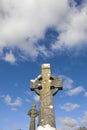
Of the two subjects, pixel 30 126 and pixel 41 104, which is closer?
pixel 41 104

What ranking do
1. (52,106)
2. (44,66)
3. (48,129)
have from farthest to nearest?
(44,66) → (52,106) → (48,129)

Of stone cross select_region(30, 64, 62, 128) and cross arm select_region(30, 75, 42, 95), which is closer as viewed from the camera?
stone cross select_region(30, 64, 62, 128)

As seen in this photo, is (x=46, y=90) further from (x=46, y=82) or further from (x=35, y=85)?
(x=35, y=85)

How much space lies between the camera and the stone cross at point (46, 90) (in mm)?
9242

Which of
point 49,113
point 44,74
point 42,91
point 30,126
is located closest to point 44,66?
point 44,74

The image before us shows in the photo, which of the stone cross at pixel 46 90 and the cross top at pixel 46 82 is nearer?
the stone cross at pixel 46 90

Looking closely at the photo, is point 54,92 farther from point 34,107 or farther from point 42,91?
point 34,107

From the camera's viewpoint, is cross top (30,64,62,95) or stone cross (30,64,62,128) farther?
cross top (30,64,62,95)

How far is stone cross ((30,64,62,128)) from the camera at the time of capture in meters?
9.24

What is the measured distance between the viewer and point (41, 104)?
376 inches

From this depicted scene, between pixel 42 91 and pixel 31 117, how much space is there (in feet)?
42.4

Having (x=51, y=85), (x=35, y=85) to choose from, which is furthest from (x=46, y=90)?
(x=35, y=85)

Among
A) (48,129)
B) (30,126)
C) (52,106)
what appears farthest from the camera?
(30,126)

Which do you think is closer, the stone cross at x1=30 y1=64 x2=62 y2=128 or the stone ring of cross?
the stone cross at x1=30 y1=64 x2=62 y2=128
